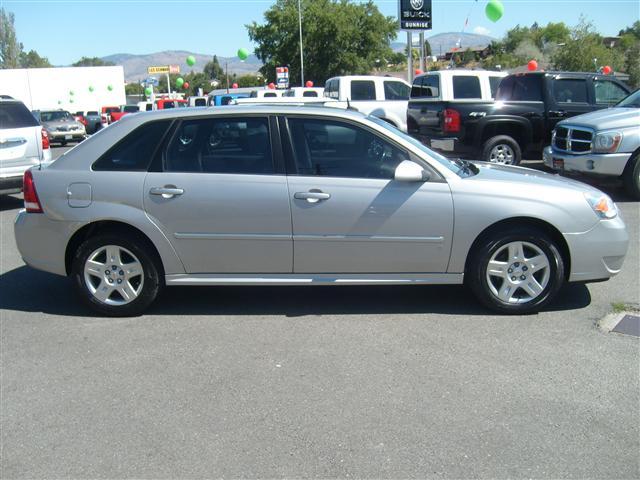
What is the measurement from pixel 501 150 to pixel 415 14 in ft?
38.9

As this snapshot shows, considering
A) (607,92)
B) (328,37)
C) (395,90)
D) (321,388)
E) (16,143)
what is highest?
(328,37)

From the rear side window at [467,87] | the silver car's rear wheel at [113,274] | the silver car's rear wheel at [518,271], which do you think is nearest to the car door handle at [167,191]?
the silver car's rear wheel at [113,274]

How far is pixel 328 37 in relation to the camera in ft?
171

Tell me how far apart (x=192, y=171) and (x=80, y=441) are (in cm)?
238

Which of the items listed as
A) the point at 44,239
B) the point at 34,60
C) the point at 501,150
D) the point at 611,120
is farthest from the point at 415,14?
the point at 34,60

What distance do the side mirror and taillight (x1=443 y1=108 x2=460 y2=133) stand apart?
282 inches

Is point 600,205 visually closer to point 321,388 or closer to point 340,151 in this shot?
point 340,151

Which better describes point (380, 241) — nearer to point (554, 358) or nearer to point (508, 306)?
point (508, 306)

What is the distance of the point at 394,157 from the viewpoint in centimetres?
509

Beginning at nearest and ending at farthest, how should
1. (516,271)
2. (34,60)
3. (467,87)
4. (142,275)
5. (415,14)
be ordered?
1. (516,271)
2. (142,275)
3. (467,87)
4. (415,14)
5. (34,60)

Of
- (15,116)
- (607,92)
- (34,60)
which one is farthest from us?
(34,60)

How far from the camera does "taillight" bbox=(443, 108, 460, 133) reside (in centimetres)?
1173

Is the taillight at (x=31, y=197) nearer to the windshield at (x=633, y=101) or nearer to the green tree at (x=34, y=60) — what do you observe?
the windshield at (x=633, y=101)

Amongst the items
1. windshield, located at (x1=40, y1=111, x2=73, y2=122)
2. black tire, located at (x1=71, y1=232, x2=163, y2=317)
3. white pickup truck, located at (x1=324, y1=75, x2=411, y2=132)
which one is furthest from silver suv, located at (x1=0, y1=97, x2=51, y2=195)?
windshield, located at (x1=40, y1=111, x2=73, y2=122)
